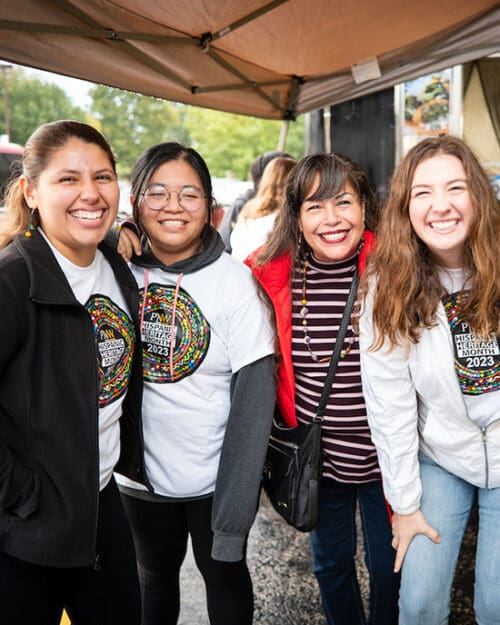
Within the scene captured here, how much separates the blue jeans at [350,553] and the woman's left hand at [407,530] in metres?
0.17

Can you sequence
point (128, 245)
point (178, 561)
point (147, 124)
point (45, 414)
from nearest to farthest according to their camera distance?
point (45, 414) → point (128, 245) → point (178, 561) → point (147, 124)

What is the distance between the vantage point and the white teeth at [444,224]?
6.89ft

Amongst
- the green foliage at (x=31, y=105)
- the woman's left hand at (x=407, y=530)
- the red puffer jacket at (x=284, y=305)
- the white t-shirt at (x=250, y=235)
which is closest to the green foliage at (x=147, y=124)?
the green foliage at (x=31, y=105)

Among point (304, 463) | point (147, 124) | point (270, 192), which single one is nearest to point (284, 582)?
point (304, 463)

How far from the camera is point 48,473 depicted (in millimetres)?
1799

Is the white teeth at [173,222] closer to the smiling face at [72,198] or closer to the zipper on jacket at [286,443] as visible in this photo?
the smiling face at [72,198]

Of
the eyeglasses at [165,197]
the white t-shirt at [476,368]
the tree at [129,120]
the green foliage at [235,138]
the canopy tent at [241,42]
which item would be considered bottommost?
the white t-shirt at [476,368]

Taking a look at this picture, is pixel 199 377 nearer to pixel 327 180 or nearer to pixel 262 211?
pixel 327 180

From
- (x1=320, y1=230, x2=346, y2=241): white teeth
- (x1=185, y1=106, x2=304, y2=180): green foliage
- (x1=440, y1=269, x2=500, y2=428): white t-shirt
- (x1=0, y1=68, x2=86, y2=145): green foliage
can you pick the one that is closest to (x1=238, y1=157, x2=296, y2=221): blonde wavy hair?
(x1=320, y1=230, x2=346, y2=241): white teeth

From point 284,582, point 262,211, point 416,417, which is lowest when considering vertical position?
point 284,582

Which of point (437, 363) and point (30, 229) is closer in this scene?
point (30, 229)

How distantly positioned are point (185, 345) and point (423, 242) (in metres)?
1.02

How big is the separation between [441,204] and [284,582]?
242cm

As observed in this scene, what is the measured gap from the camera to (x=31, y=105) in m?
20.3
